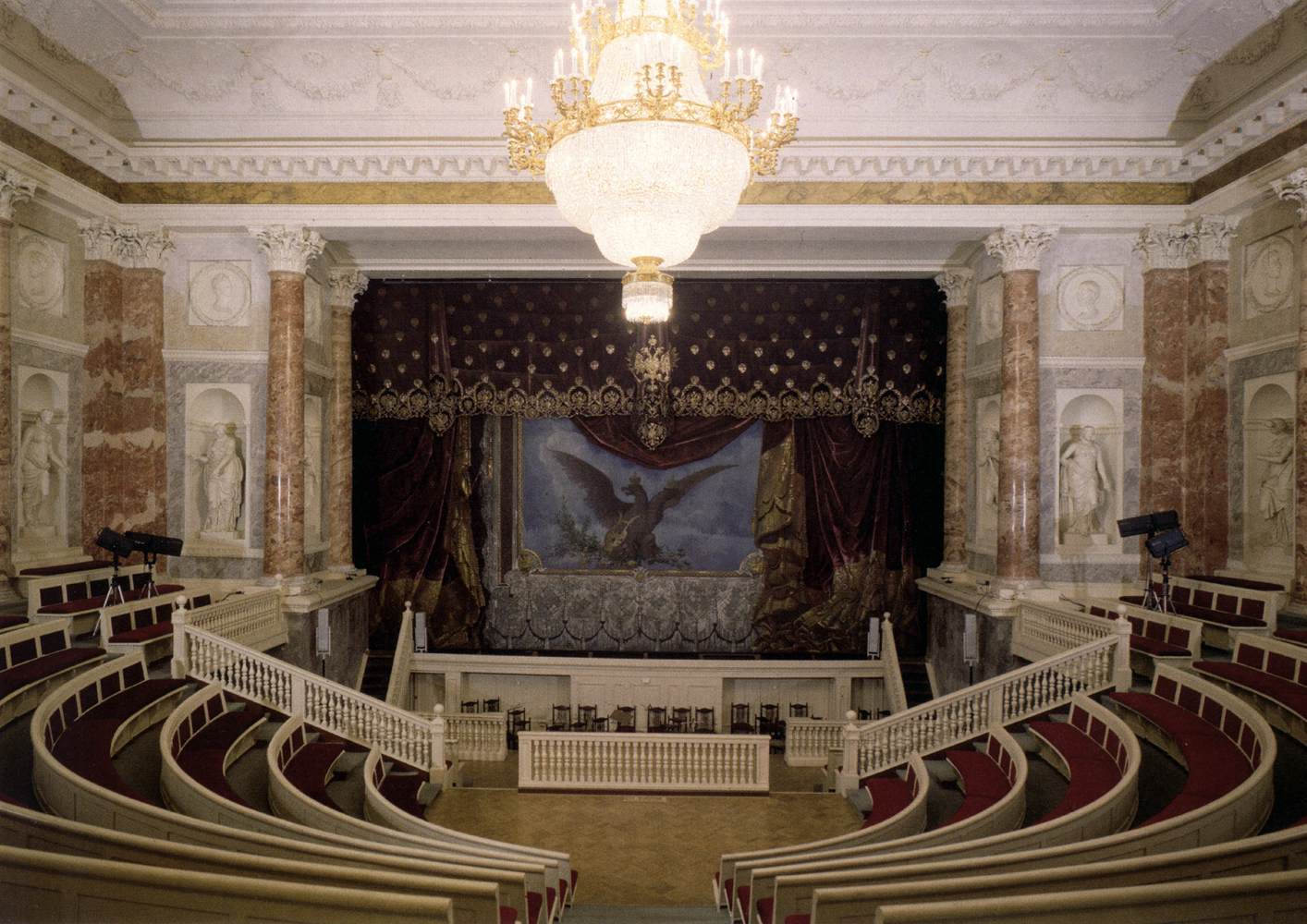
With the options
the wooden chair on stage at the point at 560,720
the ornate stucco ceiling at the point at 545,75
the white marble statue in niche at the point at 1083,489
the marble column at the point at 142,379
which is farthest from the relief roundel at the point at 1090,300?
the marble column at the point at 142,379

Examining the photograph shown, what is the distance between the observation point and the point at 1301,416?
8.78m

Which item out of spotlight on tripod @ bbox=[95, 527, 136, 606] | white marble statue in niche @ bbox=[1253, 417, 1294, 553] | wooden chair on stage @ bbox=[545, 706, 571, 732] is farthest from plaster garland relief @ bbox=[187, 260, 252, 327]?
white marble statue in niche @ bbox=[1253, 417, 1294, 553]

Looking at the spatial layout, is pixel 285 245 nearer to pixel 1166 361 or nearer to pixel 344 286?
pixel 344 286

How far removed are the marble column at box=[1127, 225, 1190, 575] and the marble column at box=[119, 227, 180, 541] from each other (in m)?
13.6

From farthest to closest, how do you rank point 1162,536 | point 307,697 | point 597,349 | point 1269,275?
point 597,349 < point 1269,275 < point 307,697 < point 1162,536

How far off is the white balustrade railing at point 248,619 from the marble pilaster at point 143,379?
81.5 inches

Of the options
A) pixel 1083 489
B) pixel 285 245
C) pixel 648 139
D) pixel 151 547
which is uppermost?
pixel 285 245

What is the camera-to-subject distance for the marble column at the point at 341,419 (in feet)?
43.7

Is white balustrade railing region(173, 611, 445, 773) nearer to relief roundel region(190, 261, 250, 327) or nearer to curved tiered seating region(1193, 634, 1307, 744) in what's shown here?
relief roundel region(190, 261, 250, 327)

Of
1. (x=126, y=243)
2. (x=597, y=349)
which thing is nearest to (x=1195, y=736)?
(x=597, y=349)

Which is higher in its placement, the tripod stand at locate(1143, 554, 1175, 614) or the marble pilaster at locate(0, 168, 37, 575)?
the marble pilaster at locate(0, 168, 37, 575)

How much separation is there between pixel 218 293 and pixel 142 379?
1.58m

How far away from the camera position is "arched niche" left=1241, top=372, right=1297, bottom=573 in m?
9.62

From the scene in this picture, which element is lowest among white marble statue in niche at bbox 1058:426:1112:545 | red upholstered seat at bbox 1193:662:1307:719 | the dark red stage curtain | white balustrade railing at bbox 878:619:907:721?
white balustrade railing at bbox 878:619:907:721
